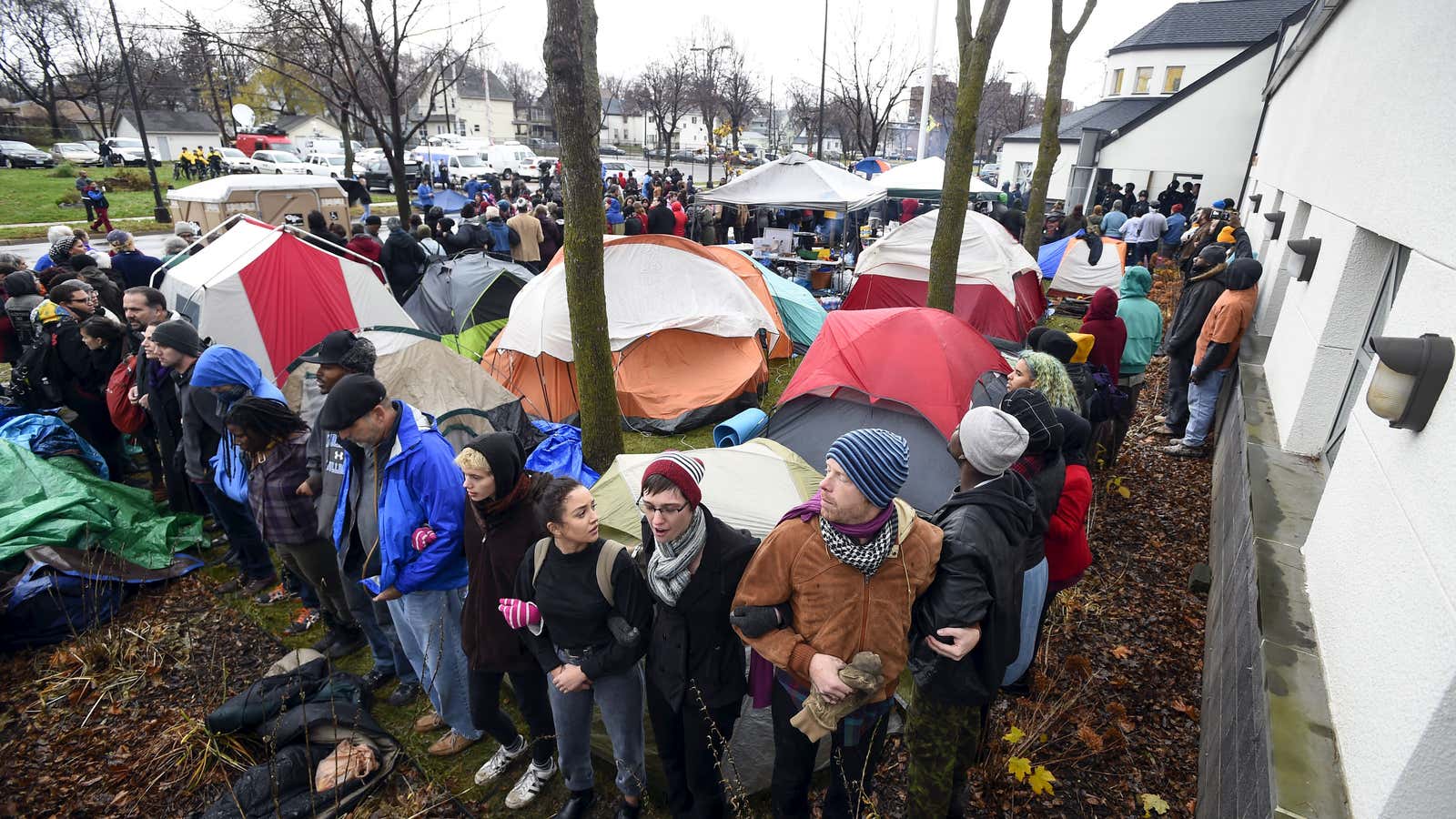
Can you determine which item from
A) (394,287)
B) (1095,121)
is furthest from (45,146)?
(1095,121)

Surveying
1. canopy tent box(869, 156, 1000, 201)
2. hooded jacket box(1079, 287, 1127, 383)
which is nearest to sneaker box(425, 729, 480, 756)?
hooded jacket box(1079, 287, 1127, 383)

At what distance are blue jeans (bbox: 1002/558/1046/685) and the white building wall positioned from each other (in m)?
0.97

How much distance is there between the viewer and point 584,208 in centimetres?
483

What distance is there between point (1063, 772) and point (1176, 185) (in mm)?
23675

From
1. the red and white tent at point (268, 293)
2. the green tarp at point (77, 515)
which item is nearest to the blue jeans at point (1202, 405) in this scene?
the red and white tent at point (268, 293)

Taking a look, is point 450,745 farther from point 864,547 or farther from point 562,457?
point 864,547

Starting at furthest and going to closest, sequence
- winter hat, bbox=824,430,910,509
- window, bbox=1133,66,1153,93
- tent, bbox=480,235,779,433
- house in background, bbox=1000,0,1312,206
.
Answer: window, bbox=1133,66,1153,93 → house in background, bbox=1000,0,1312,206 → tent, bbox=480,235,779,433 → winter hat, bbox=824,430,910,509

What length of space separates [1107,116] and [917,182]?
16.8 m

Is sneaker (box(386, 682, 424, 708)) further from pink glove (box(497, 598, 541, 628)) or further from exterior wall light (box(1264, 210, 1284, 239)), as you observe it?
exterior wall light (box(1264, 210, 1284, 239))

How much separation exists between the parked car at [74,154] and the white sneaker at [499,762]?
150 feet

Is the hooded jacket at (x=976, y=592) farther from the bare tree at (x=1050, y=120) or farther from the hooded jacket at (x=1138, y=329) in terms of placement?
the bare tree at (x=1050, y=120)

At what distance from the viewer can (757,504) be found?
12.2 feet

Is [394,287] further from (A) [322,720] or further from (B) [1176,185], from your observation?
(B) [1176,185]

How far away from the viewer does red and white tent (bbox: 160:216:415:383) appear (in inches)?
252
